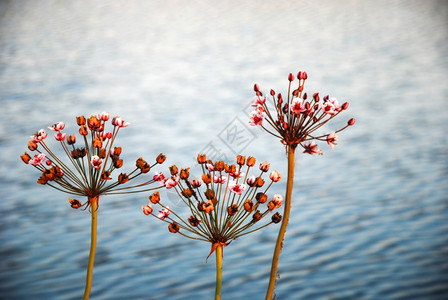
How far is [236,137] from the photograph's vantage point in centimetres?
508

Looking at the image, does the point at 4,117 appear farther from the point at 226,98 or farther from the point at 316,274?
the point at 316,274

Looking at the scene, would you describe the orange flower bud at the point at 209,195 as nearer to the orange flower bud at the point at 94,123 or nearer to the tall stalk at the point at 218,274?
the tall stalk at the point at 218,274

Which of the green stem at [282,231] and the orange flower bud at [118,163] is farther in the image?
the orange flower bud at [118,163]

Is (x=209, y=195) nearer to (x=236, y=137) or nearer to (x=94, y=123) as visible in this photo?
(x=94, y=123)

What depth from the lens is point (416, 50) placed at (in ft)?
25.6

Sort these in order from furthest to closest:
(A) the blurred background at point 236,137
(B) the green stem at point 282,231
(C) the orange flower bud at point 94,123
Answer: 1. (A) the blurred background at point 236,137
2. (C) the orange flower bud at point 94,123
3. (B) the green stem at point 282,231

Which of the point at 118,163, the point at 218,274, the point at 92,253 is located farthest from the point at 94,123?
the point at 218,274

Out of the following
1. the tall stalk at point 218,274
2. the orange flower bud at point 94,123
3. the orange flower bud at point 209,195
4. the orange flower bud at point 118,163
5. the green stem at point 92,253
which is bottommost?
the tall stalk at point 218,274

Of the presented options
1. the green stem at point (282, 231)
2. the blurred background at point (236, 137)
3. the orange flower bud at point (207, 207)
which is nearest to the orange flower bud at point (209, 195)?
the orange flower bud at point (207, 207)

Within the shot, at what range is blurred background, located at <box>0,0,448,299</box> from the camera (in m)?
3.03

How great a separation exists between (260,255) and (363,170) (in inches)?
57.1

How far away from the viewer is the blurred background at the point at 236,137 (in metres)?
3.03

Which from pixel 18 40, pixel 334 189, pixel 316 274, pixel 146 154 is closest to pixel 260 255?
pixel 316 274

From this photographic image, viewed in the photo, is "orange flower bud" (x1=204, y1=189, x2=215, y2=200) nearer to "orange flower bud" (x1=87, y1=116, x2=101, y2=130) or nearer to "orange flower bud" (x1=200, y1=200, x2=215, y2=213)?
"orange flower bud" (x1=200, y1=200, x2=215, y2=213)
